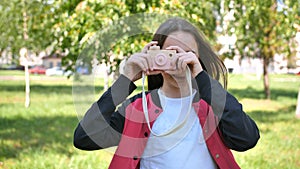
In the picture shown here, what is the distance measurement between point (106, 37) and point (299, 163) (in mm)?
3572

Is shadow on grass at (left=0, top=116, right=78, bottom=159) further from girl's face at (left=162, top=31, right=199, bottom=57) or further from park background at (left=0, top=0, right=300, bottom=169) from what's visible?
girl's face at (left=162, top=31, right=199, bottom=57)

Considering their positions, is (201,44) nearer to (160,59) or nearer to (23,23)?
(160,59)

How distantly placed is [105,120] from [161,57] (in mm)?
335

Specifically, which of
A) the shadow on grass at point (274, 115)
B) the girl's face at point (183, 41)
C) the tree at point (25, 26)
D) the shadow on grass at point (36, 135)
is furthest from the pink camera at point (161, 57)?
the shadow on grass at point (274, 115)

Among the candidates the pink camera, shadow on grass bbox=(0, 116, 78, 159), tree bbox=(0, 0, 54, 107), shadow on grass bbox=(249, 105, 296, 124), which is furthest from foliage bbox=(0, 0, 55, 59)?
the pink camera

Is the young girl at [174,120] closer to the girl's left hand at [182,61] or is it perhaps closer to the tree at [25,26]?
the girl's left hand at [182,61]

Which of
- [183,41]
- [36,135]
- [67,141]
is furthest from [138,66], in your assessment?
[36,135]

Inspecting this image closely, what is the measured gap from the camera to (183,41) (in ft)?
5.34

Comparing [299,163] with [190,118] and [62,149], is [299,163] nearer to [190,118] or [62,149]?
[62,149]

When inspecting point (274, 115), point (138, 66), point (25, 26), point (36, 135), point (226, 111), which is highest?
point (138, 66)

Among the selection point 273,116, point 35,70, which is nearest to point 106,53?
point 273,116

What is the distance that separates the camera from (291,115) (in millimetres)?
9367

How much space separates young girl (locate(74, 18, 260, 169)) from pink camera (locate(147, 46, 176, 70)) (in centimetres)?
10

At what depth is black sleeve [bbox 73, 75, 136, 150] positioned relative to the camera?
1.60 m
